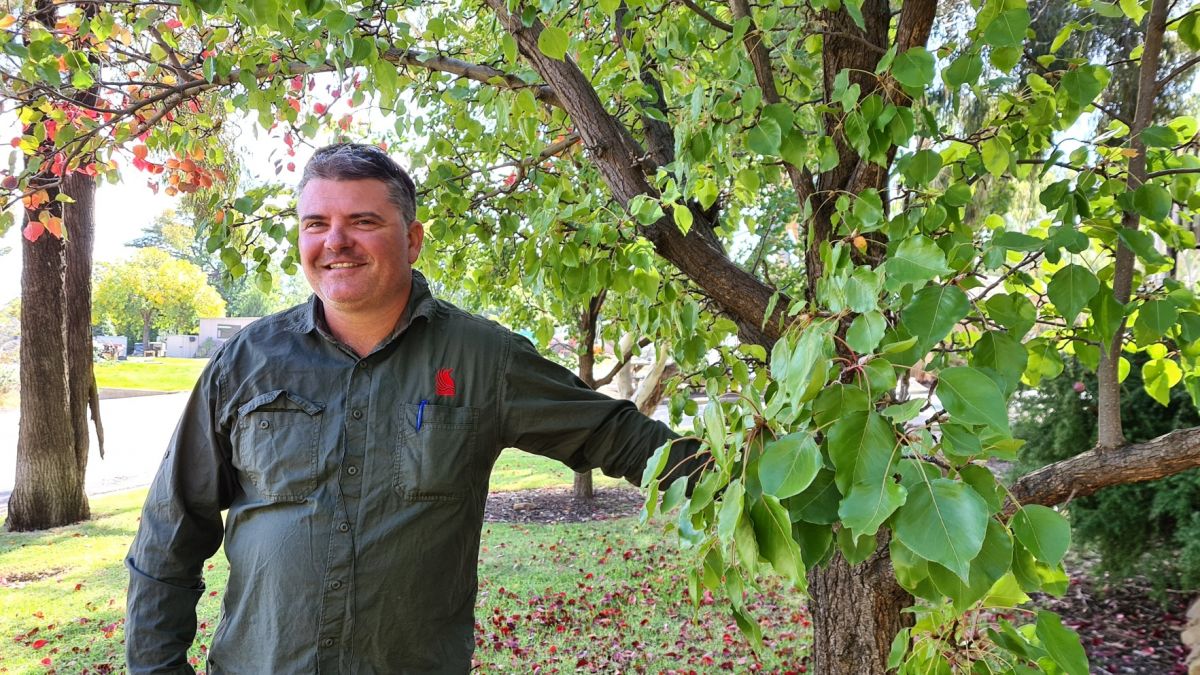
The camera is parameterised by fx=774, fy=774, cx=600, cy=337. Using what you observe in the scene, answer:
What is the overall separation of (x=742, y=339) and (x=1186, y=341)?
117cm

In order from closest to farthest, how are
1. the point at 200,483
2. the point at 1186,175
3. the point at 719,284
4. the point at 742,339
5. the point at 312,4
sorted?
the point at 312,4
the point at 200,483
the point at 1186,175
the point at 719,284
the point at 742,339

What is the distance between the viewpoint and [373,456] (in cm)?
179

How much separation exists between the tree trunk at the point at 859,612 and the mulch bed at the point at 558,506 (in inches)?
248

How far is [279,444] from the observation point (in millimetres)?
1790

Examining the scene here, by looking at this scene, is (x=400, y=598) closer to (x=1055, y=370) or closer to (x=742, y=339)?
(x=742, y=339)

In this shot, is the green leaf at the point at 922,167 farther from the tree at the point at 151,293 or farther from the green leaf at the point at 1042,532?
the tree at the point at 151,293

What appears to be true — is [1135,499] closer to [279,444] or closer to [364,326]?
[364,326]

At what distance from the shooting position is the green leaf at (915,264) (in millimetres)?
1034

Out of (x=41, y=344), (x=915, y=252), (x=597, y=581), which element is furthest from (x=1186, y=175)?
(x=41, y=344)

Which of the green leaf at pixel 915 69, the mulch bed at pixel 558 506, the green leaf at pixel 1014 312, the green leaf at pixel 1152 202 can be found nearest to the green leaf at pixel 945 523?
the green leaf at pixel 1014 312

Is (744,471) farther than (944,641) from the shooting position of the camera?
No

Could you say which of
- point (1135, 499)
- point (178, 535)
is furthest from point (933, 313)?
point (1135, 499)

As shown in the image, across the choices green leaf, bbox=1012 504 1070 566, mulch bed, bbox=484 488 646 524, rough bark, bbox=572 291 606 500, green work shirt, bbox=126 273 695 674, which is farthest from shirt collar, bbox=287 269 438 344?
mulch bed, bbox=484 488 646 524

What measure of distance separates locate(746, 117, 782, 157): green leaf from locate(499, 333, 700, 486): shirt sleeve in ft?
2.23
